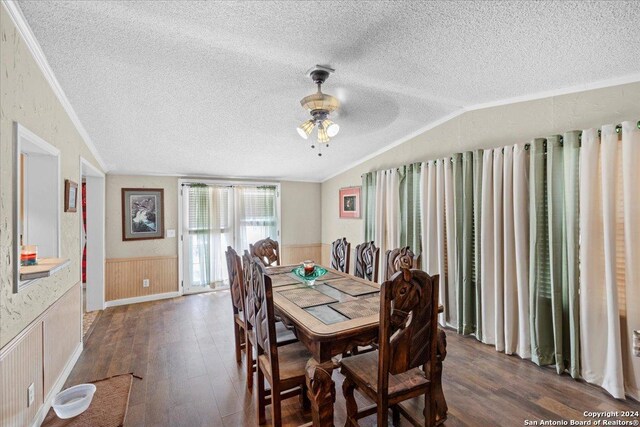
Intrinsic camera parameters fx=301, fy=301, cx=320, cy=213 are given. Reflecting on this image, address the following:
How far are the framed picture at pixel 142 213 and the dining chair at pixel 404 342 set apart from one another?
13.9 ft

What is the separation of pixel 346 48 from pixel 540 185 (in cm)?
200

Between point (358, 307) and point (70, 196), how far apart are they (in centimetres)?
262

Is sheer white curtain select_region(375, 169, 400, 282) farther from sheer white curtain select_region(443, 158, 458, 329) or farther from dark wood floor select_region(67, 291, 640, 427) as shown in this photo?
dark wood floor select_region(67, 291, 640, 427)

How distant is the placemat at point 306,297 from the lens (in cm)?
209

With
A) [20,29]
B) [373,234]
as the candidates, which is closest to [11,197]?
[20,29]

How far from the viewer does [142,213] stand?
185 inches

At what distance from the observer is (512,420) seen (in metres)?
1.96

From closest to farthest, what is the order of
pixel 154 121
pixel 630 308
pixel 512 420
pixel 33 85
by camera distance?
pixel 33 85 < pixel 512 420 < pixel 630 308 < pixel 154 121

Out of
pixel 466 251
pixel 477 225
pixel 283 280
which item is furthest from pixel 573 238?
pixel 283 280

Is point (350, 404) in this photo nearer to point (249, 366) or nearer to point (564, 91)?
point (249, 366)

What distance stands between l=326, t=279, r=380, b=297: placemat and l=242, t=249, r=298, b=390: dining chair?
520mm

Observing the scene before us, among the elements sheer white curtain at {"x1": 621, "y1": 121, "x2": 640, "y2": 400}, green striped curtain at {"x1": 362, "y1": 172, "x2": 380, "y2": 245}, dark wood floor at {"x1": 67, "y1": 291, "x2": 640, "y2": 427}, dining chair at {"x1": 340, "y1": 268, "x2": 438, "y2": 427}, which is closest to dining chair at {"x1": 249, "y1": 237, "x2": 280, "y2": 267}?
dark wood floor at {"x1": 67, "y1": 291, "x2": 640, "y2": 427}

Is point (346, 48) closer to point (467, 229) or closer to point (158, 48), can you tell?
point (158, 48)

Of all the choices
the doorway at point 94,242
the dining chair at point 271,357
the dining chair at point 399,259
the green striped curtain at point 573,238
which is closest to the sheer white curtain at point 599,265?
the green striped curtain at point 573,238
